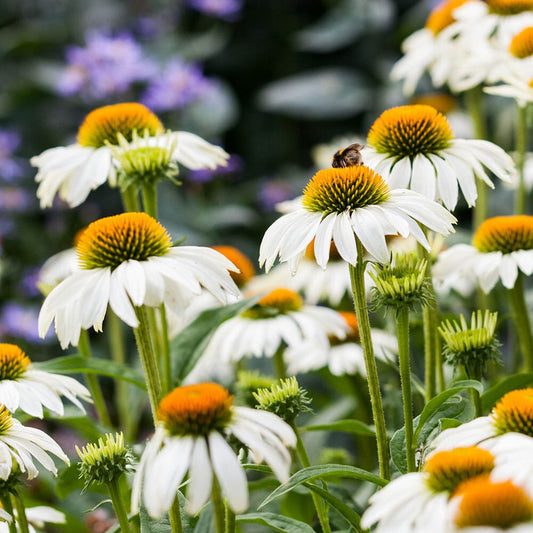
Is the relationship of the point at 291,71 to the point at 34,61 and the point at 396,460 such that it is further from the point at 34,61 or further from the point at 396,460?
the point at 396,460

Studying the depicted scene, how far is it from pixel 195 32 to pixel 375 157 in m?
2.31

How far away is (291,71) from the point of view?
116 inches

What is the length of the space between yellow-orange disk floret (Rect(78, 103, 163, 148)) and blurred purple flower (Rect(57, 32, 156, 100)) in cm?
114

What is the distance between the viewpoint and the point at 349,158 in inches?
28.3

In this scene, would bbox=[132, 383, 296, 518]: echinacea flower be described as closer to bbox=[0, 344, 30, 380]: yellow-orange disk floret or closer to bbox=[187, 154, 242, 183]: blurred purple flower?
Answer: bbox=[0, 344, 30, 380]: yellow-orange disk floret

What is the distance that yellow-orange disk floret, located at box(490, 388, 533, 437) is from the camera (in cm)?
52

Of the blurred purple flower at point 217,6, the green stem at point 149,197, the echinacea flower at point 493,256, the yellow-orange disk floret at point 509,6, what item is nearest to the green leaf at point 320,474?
the echinacea flower at point 493,256

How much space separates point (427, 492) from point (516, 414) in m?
0.10

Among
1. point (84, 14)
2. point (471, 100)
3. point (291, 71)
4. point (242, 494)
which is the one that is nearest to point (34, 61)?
point (84, 14)

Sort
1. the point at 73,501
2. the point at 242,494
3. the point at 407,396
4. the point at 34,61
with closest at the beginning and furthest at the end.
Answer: the point at 242,494 < the point at 407,396 < the point at 73,501 < the point at 34,61

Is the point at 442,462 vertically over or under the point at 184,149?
under

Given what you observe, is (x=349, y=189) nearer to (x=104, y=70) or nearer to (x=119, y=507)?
(x=119, y=507)

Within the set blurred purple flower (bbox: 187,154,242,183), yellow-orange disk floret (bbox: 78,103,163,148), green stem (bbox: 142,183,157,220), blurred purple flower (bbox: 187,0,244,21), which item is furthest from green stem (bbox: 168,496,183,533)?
blurred purple flower (bbox: 187,0,244,21)

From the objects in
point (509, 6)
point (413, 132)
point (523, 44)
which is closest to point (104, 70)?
point (509, 6)
